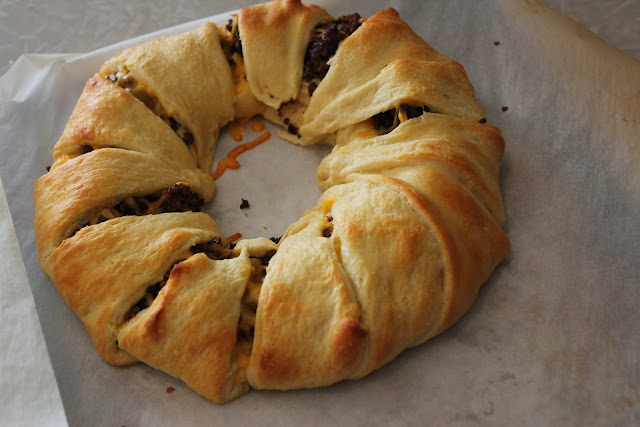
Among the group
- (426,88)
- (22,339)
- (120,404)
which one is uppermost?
(426,88)

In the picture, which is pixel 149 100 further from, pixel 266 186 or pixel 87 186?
pixel 266 186

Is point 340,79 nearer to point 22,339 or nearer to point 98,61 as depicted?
point 98,61

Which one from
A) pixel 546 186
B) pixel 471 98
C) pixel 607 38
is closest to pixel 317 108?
pixel 471 98

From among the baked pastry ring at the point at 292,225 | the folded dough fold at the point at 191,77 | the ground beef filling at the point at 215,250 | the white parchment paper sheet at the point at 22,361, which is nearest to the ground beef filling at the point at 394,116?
the baked pastry ring at the point at 292,225

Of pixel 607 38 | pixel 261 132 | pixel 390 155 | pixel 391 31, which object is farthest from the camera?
pixel 607 38

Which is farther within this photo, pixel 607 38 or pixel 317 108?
pixel 607 38

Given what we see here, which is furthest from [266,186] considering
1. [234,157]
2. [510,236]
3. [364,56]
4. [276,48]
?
[510,236]

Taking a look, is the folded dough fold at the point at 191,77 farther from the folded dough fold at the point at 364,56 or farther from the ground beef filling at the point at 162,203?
the folded dough fold at the point at 364,56
